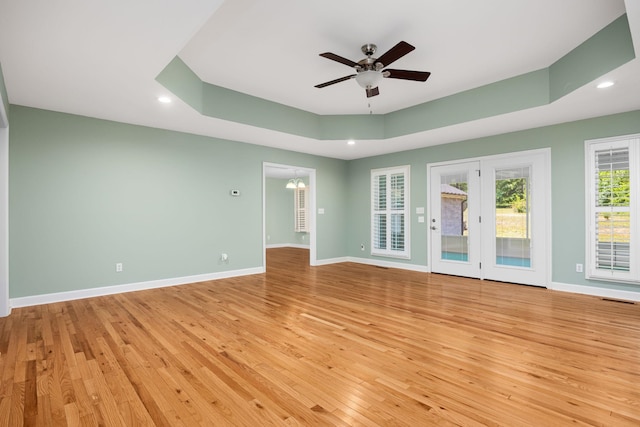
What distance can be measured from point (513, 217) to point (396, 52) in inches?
150

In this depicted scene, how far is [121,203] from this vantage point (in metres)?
4.74

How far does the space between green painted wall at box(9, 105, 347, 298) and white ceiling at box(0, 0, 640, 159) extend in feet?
1.28

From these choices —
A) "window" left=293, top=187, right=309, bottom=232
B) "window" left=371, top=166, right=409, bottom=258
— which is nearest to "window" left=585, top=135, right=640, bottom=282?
"window" left=371, top=166, right=409, bottom=258

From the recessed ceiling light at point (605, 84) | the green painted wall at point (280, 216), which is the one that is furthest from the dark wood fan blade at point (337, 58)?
the green painted wall at point (280, 216)

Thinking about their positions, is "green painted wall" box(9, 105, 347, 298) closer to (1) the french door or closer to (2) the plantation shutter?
(1) the french door

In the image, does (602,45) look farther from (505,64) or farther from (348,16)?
(348,16)

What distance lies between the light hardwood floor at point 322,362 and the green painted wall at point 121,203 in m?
0.61

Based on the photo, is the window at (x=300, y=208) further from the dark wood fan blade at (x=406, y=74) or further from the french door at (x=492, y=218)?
the dark wood fan blade at (x=406, y=74)

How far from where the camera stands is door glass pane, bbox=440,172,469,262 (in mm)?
5973

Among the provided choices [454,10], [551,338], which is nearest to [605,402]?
[551,338]

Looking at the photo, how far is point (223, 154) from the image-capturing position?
5.86m

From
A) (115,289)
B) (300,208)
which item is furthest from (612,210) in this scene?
(300,208)

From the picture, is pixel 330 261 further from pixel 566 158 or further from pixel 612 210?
pixel 612 210

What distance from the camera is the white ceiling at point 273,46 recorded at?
2.40 meters
